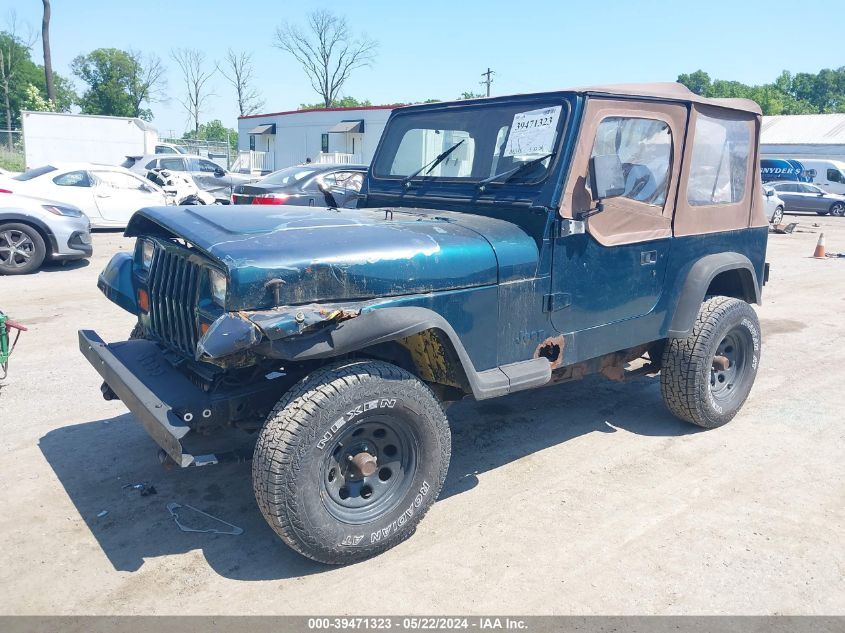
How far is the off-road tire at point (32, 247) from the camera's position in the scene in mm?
9461

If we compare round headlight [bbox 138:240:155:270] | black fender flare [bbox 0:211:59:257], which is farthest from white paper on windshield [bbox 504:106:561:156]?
black fender flare [bbox 0:211:59:257]

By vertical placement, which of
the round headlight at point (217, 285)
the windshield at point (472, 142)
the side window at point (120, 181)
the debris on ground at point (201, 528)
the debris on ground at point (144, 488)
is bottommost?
the debris on ground at point (201, 528)

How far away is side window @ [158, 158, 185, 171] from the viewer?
19.9m

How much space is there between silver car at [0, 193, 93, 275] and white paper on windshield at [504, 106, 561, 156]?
26.1ft

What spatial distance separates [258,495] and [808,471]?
10.7ft

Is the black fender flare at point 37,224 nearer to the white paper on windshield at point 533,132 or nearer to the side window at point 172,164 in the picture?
the white paper on windshield at point 533,132

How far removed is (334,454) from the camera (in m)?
3.13

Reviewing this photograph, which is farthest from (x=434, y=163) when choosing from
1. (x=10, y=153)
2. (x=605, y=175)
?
(x=10, y=153)

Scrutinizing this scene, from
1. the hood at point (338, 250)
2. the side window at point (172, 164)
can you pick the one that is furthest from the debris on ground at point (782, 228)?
the hood at point (338, 250)

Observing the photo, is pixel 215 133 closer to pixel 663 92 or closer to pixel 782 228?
pixel 782 228

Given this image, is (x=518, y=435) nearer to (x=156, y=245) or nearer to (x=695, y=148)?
(x=695, y=148)

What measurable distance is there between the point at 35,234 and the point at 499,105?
7.93 meters

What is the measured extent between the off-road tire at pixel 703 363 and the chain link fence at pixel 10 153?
3241 centimetres

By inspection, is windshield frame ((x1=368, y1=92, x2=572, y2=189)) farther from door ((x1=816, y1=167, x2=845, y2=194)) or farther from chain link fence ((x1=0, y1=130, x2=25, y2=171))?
door ((x1=816, y1=167, x2=845, y2=194))
